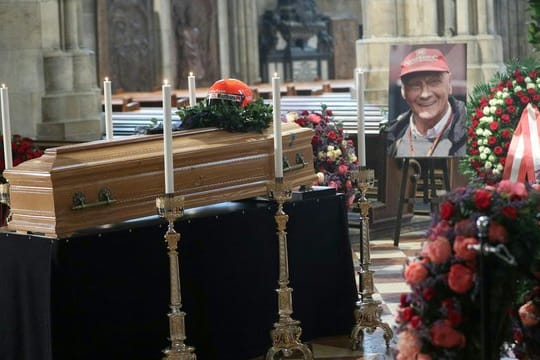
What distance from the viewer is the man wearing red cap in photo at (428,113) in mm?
9352

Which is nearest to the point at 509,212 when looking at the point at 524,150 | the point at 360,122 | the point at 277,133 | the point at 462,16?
the point at 277,133

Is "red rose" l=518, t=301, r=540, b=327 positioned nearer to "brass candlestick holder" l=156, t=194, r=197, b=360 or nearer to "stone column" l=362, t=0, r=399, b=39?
"brass candlestick holder" l=156, t=194, r=197, b=360

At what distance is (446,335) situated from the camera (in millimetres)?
4230

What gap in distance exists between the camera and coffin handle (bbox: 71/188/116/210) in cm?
562

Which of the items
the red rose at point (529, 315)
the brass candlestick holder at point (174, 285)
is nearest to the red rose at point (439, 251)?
the red rose at point (529, 315)

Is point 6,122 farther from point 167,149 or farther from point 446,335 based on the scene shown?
point 446,335

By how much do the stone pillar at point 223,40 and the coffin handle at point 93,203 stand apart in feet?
60.8

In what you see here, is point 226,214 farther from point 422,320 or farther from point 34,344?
point 422,320

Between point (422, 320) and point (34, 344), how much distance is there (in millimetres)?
1975

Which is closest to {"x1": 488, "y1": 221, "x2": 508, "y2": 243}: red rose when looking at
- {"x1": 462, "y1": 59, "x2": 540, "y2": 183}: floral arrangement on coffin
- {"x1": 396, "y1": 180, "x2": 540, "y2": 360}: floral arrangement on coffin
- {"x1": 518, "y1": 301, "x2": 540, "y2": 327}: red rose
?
{"x1": 396, "y1": 180, "x2": 540, "y2": 360}: floral arrangement on coffin

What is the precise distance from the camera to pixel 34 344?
5625 mm

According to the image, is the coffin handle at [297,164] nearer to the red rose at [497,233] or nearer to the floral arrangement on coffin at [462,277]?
the floral arrangement on coffin at [462,277]

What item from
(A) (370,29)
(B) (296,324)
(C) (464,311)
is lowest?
(B) (296,324)

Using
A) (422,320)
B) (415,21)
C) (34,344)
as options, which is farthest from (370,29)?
(422,320)
